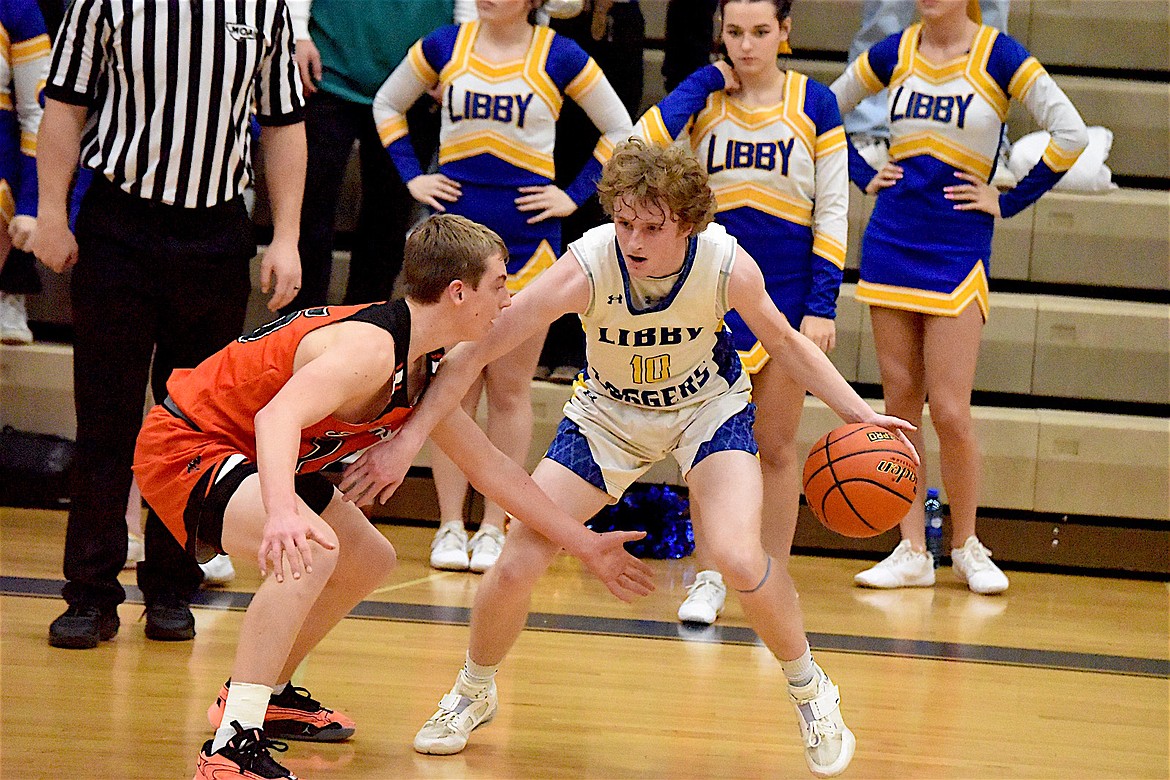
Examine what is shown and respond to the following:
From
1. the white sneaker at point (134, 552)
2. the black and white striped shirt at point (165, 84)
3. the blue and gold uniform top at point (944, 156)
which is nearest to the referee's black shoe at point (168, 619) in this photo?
the white sneaker at point (134, 552)

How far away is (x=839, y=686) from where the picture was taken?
3508mm

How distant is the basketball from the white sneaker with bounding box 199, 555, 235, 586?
6.72 ft

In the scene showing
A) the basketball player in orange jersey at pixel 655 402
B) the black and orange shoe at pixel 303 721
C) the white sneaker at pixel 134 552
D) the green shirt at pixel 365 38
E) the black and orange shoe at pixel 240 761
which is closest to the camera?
the black and orange shoe at pixel 240 761

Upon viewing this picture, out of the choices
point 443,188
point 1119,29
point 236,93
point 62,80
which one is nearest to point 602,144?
point 443,188

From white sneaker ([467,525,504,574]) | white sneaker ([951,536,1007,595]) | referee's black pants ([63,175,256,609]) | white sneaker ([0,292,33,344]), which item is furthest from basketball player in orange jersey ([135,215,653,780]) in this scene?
white sneaker ([0,292,33,344])

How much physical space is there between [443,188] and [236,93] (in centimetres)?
118

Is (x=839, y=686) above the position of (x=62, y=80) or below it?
below

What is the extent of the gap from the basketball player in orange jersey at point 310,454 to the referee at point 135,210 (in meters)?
0.64

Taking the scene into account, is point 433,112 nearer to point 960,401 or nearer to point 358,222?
point 358,222

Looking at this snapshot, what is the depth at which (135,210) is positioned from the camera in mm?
3443

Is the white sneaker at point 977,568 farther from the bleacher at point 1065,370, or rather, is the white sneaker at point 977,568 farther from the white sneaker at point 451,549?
the white sneaker at point 451,549

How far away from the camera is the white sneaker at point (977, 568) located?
468 centimetres

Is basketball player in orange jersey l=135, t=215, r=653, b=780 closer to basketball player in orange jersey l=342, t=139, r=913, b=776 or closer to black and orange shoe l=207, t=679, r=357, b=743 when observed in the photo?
black and orange shoe l=207, t=679, r=357, b=743

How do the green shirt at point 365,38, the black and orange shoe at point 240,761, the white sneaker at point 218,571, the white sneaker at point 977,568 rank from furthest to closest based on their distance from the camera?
the green shirt at point 365,38
the white sneaker at point 977,568
the white sneaker at point 218,571
the black and orange shoe at point 240,761
